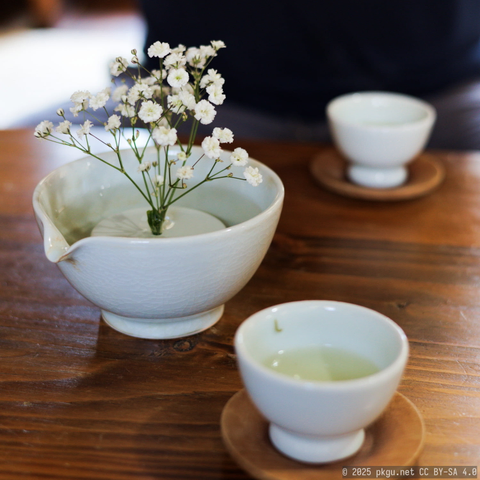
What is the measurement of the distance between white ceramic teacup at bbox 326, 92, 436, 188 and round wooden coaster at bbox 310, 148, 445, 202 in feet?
0.08

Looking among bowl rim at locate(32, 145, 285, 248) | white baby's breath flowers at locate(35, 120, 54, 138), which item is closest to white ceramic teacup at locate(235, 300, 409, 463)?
bowl rim at locate(32, 145, 285, 248)

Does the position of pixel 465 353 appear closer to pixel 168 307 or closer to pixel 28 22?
pixel 168 307

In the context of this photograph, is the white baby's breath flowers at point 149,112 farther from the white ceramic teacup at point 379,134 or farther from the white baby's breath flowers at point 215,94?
the white ceramic teacup at point 379,134

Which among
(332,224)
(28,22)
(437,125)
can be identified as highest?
(332,224)

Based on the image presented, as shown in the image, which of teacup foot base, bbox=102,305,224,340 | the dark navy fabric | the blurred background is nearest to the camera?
teacup foot base, bbox=102,305,224,340

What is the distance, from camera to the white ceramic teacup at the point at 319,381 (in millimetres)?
439

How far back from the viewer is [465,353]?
2.18 feet

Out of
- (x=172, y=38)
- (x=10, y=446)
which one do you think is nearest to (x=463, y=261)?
(x=10, y=446)

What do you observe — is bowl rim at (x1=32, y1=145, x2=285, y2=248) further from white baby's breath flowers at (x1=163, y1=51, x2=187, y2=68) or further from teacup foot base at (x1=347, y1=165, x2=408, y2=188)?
teacup foot base at (x1=347, y1=165, x2=408, y2=188)

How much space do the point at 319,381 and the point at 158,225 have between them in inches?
11.5

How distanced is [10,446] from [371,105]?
3.26 feet

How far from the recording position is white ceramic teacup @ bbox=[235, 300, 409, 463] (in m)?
0.44

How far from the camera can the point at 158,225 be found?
27.6 inches

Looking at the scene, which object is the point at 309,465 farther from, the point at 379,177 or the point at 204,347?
the point at 379,177
